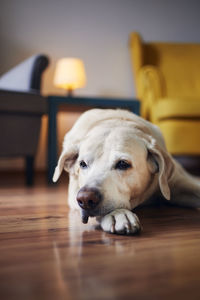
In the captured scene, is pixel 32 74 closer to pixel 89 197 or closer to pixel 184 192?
pixel 184 192

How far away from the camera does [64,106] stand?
9.70 feet

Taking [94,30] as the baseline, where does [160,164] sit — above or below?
below

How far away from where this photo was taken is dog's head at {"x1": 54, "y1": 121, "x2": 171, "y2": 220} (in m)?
1.06

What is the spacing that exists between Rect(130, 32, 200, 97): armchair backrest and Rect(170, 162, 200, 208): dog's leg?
8.50 ft

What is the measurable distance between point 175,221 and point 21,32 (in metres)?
3.73

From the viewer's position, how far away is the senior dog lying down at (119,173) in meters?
1.04

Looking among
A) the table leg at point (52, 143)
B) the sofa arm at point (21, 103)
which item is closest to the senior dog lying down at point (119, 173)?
the sofa arm at point (21, 103)

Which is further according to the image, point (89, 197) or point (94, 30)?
point (94, 30)

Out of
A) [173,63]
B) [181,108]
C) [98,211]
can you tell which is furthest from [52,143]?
[173,63]

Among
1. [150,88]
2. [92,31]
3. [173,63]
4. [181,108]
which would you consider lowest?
Result: [181,108]

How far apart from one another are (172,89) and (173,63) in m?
0.40

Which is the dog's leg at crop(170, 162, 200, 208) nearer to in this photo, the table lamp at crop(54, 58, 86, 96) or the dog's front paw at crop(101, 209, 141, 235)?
the dog's front paw at crop(101, 209, 141, 235)

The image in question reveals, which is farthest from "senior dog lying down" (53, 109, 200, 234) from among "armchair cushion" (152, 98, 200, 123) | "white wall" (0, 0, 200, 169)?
"white wall" (0, 0, 200, 169)

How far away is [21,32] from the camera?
4.15m
